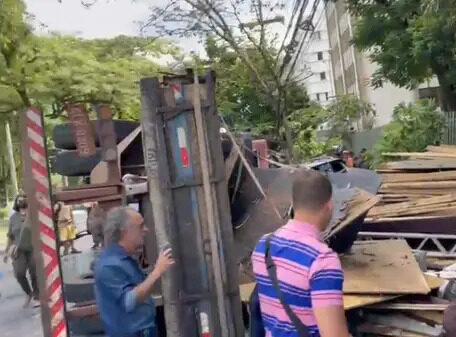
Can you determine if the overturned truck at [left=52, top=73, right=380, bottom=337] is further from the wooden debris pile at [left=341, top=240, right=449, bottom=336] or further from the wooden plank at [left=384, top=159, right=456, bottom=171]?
the wooden plank at [left=384, top=159, right=456, bottom=171]

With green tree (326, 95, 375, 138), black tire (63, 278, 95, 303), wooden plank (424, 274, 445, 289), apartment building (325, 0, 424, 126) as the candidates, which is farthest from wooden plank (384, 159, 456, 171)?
green tree (326, 95, 375, 138)

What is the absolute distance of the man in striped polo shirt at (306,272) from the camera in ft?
10.0

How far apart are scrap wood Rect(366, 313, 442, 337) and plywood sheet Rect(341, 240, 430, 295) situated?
0.70ft

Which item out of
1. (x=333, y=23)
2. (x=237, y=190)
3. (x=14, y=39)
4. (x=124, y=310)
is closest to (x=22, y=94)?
(x=14, y=39)

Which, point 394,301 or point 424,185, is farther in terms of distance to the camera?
point 424,185

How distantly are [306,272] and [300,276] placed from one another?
36mm

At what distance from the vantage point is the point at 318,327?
309 cm

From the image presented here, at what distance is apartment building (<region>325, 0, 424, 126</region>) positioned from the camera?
46.1 metres

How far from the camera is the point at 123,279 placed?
466 centimetres

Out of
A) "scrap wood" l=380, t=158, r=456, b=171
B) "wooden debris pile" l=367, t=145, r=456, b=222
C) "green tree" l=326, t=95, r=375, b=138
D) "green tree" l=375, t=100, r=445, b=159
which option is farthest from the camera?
"green tree" l=326, t=95, r=375, b=138

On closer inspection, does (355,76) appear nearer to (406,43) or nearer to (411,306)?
(406,43)

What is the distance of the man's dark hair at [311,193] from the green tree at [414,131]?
14028 millimetres

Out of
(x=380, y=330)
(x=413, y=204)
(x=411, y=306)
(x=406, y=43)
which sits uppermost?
(x=406, y=43)

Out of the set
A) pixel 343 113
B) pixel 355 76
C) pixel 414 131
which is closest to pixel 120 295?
pixel 414 131
